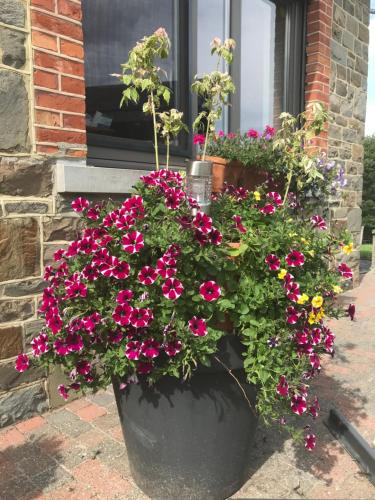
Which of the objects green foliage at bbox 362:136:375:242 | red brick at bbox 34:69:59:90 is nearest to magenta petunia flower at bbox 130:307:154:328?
red brick at bbox 34:69:59:90

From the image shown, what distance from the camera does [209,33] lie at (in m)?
4.07

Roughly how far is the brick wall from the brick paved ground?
165 centimetres

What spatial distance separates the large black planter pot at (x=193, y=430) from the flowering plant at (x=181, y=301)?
0.07m

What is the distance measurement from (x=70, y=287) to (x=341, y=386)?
222 centimetres

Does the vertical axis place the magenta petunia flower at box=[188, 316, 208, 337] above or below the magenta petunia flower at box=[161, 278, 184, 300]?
below

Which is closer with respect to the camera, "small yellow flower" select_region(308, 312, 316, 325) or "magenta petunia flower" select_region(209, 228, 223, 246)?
"magenta petunia flower" select_region(209, 228, 223, 246)

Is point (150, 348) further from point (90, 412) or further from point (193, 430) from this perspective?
point (90, 412)

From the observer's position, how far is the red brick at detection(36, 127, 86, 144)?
243 centimetres

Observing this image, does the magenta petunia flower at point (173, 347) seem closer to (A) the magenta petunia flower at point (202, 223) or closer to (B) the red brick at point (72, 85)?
(A) the magenta petunia flower at point (202, 223)

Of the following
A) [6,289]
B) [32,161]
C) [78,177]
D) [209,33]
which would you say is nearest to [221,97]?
[78,177]

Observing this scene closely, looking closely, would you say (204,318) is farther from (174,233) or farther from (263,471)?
(263,471)

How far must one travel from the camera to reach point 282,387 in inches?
63.7

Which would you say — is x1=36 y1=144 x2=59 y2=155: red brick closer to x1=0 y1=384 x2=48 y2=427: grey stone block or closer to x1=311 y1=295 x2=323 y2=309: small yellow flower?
x1=0 y1=384 x2=48 y2=427: grey stone block

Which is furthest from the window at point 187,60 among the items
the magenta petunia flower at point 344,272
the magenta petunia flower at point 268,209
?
the magenta petunia flower at point 344,272
